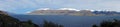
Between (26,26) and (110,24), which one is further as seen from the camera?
(110,24)

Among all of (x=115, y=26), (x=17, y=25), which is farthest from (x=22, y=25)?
(x=115, y=26)

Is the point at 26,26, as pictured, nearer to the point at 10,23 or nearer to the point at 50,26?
the point at 10,23

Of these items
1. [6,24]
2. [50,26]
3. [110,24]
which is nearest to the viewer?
[6,24]

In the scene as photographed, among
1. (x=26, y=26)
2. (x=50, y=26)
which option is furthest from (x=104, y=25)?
(x=26, y=26)

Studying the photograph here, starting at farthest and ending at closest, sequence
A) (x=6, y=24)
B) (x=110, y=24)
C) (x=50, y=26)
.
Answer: (x=50, y=26)
(x=110, y=24)
(x=6, y=24)

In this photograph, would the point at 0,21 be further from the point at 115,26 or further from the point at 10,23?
the point at 115,26

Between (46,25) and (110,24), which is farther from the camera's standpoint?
(46,25)

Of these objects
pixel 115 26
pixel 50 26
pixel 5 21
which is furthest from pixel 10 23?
pixel 115 26
